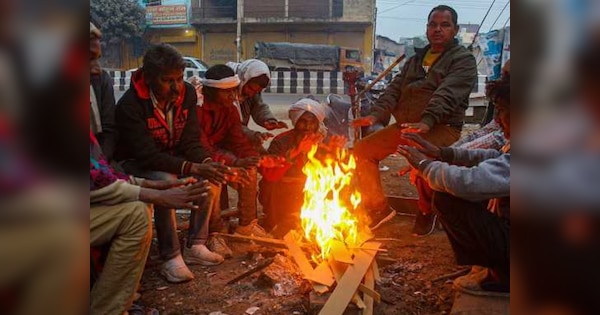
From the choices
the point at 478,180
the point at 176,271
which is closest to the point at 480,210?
the point at 478,180

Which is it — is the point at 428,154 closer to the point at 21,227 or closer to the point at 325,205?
the point at 325,205

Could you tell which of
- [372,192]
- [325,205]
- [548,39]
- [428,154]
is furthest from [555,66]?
[372,192]

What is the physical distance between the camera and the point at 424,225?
525 cm

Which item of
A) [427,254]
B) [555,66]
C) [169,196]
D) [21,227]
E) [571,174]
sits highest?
[555,66]

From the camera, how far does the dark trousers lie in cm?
316

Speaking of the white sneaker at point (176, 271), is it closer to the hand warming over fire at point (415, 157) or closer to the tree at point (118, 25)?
the hand warming over fire at point (415, 157)

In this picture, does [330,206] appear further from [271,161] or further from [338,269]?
[271,161]

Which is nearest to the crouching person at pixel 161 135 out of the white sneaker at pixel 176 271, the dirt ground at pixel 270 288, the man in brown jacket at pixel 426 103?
the white sneaker at pixel 176 271

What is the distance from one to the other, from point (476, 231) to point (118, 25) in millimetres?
14093

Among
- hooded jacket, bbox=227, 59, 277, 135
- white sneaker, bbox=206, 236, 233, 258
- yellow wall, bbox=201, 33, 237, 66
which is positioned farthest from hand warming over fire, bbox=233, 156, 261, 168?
yellow wall, bbox=201, 33, 237, 66

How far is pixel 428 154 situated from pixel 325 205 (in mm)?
1008

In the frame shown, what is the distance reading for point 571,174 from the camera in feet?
4.79

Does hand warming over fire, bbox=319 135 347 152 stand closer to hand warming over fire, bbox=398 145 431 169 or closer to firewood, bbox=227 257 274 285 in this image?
firewood, bbox=227 257 274 285

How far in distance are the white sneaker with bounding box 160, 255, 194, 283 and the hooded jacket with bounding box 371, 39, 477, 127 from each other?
107 inches
